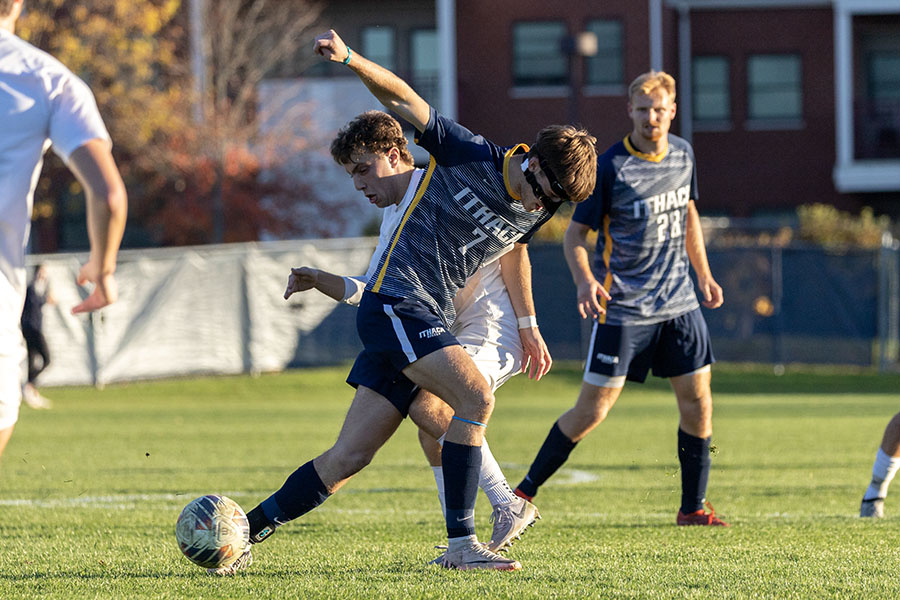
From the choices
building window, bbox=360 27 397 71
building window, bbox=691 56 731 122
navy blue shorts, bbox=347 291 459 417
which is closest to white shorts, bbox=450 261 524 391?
navy blue shorts, bbox=347 291 459 417

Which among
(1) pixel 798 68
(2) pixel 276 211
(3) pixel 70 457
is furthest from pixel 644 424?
(1) pixel 798 68

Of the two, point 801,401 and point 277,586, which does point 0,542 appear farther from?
point 801,401

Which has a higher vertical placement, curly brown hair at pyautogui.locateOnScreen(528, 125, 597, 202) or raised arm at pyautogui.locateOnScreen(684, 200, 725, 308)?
curly brown hair at pyautogui.locateOnScreen(528, 125, 597, 202)

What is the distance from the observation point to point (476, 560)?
523cm

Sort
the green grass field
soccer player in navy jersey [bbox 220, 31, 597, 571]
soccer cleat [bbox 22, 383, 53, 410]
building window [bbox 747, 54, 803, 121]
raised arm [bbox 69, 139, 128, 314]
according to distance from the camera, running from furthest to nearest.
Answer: building window [bbox 747, 54, 803, 121]
soccer cleat [bbox 22, 383, 53, 410]
soccer player in navy jersey [bbox 220, 31, 597, 571]
the green grass field
raised arm [bbox 69, 139, 128, 314]

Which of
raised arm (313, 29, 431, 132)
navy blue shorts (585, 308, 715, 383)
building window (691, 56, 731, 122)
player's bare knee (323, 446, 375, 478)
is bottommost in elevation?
player's bare knee (323, 446, 375, 478)

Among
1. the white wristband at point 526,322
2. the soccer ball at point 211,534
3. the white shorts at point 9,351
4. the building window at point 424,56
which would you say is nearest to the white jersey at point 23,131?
Answer: the white shorts at point 9,351

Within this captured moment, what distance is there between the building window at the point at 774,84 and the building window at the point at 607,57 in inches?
141

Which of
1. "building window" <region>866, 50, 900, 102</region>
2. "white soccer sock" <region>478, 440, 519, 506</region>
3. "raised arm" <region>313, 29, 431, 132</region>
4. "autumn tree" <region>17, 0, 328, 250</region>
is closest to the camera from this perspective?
"raised arm" <region>313, 29, 431, 132</region>

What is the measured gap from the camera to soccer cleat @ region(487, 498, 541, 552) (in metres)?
5.50

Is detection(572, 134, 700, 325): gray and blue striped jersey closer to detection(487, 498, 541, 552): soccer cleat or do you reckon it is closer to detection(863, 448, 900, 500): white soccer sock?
detection(863, 448, 900, 500): white soccer sock

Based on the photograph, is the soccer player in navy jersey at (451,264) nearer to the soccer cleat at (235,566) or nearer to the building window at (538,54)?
the soccer cleat at (235,566)

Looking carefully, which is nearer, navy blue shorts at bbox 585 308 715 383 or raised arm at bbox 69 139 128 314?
raised arm at bbox 69 139 128 314

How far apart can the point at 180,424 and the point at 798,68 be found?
2164 cm
